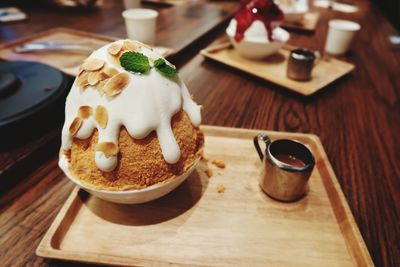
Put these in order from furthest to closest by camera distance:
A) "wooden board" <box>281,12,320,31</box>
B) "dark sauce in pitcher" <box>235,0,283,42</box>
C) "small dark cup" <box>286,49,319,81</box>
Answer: "wooden board" <box>281,12,320,31</box> → "dark sauce in pitcher" <box>235,0,283,42</box> → "small dark cup" <box>286,49,319,81</box>

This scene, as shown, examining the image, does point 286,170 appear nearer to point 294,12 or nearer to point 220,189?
point 220,189

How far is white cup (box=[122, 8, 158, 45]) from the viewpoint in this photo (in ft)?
6.06

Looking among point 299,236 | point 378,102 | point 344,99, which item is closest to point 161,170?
point 299,236

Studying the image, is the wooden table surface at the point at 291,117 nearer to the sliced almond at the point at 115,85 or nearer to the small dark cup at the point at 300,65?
the small dark cup at the point at 300,65

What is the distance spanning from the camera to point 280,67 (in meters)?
1.80

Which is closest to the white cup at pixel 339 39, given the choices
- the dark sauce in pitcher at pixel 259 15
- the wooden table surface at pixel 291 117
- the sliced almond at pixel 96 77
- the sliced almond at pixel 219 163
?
the wooden table surface at pixel 291 117

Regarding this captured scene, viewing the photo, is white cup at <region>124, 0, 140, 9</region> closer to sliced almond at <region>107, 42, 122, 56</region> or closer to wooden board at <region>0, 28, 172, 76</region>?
wooden board at <region>0, 28, 172, 76</region>

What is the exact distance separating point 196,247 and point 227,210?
16cm

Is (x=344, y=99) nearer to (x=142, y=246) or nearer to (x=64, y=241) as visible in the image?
(x=142, y=246)

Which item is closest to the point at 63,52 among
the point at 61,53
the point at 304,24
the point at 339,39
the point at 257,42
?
the point at 61,53

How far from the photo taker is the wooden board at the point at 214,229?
29.8 inches

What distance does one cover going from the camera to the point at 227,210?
2.94 feet

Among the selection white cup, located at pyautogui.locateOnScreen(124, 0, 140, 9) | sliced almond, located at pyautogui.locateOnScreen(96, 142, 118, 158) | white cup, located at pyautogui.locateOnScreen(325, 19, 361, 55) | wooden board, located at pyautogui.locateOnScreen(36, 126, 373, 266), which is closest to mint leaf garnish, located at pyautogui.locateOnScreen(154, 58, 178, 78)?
sliced almond, located at pyautogui.locateOnScreen(96, 142, 118, 158)

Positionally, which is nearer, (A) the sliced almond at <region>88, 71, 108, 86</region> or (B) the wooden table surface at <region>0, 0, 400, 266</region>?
(A) the sliced almond at <region>88, 71, 108, 86</region>
